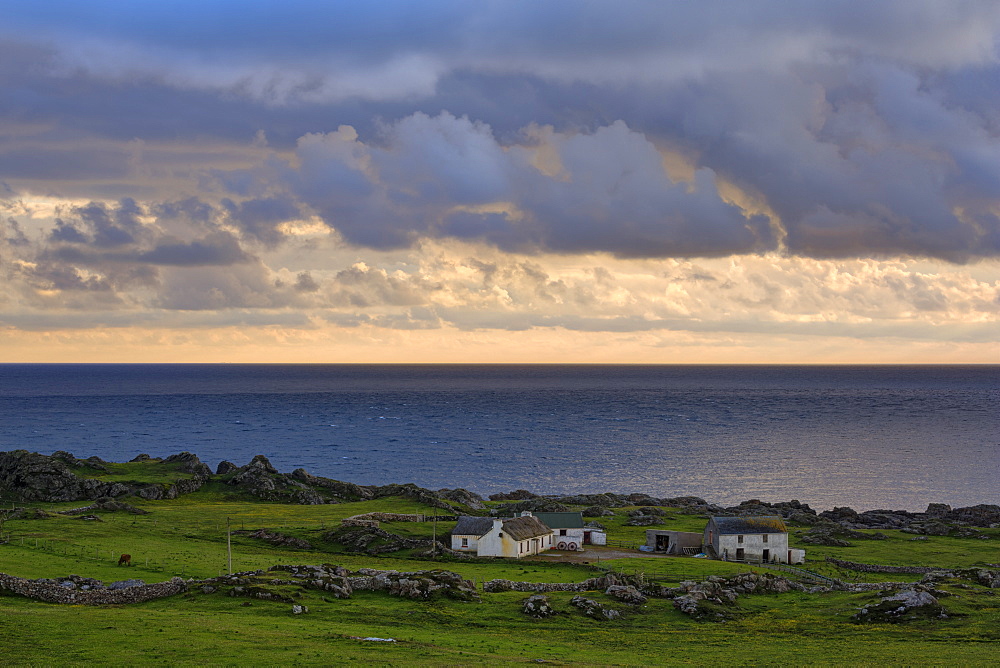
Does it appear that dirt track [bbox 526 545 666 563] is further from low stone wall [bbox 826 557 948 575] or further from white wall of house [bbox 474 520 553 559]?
low stone wall [bbox 826 557 948 575]

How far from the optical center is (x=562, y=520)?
9962 centimetres

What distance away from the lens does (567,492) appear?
16200 cm

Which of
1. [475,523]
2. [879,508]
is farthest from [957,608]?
[879,508]

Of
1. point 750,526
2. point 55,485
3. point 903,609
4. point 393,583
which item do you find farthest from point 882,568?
point 55,485

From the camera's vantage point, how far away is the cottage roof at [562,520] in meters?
99.1

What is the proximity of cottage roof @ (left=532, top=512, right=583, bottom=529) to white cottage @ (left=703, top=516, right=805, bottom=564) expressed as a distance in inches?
613

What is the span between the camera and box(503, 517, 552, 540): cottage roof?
9050 cm

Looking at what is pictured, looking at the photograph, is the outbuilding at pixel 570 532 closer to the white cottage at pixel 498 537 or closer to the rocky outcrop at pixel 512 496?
the white cottage at pixel 498 537

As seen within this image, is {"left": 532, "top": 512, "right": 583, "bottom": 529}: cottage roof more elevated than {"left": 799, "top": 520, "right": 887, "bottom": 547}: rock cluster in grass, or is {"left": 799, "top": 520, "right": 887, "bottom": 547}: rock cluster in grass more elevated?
{"left": 532, "top": 512, "right": 583, "bottom": 529}: cottage roof

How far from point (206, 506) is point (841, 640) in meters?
90.8

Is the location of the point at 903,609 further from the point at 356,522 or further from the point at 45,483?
the point at 45,483

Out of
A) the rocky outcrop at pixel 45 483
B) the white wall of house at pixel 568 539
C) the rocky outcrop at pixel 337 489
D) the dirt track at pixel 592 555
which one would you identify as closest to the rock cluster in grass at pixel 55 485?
the rocky outcrop at pixel 45 483

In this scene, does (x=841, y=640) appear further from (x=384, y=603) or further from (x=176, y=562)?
(x=176, y=562)

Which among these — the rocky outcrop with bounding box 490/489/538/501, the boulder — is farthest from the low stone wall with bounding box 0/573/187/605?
the rocky outcrop with bounding box 490/489/538/501
